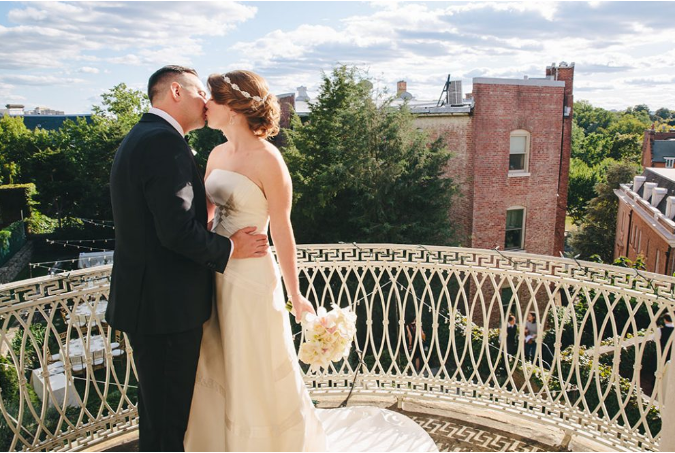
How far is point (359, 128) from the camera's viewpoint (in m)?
17.5

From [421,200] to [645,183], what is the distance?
52.4 feet

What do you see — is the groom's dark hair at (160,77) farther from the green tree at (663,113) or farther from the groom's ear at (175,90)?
the green tree at (663,113)

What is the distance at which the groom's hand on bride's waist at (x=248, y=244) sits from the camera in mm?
2578

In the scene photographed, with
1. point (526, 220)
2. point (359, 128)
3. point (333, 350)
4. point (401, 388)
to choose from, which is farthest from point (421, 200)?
point (333, 350)

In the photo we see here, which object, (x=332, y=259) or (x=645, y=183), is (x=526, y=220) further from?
(x=332, y=259)

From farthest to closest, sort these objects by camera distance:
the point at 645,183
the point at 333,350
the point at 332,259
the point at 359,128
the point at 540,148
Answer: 1. the point at 645,183
2. the point at 540,148
3. the point at 359,128
4. the point at 332,259
5. the point at 333,350

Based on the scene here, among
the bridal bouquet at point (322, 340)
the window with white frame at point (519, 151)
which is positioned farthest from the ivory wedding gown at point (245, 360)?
the window with white frame at point (519, 151)

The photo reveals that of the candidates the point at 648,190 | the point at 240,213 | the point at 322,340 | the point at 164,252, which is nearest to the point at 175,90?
the point at 240,213

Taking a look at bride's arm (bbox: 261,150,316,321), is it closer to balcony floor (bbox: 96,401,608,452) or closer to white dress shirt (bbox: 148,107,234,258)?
white dress shirt (bbox: 148,107,234,258)

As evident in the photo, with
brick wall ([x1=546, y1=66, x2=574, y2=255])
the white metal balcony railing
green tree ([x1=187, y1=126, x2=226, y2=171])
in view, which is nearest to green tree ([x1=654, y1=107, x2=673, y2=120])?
brick wall ([x1=546, y1=66, x2=574, y2=255])

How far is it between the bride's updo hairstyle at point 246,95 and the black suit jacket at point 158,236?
12.3 inches

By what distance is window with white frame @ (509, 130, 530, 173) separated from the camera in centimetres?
2056

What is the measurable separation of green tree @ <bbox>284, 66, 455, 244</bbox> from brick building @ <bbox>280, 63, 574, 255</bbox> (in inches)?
65.9

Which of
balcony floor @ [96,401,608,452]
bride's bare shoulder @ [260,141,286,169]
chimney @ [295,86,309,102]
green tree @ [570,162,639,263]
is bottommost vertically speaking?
green tree @ [570,162,639,263]
